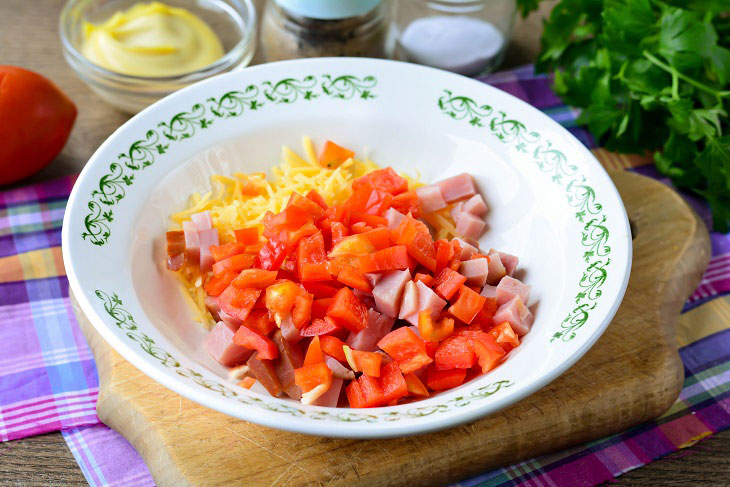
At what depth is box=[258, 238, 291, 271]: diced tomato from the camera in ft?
7.47

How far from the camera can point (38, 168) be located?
9.77ft

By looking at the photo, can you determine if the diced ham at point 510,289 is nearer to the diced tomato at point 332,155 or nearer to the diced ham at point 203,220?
the diced tomato at point 332,155

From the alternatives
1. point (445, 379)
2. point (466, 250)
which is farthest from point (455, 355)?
point (466, 250)

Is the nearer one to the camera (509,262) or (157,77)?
(509,262)

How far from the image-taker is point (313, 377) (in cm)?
Answer: 203

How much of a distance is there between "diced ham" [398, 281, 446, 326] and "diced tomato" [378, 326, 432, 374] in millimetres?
63

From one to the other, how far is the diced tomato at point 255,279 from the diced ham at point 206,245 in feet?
0.64

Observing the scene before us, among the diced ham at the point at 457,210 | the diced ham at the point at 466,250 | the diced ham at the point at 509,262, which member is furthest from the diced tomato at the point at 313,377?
the diced ham at the point at 457,210

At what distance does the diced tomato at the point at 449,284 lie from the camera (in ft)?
7.18

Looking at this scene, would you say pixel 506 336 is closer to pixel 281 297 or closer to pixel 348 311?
pixel 348 311

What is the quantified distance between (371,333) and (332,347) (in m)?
0.12

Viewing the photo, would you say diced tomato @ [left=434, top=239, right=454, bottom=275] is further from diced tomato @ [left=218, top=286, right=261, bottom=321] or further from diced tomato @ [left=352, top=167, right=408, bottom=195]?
diced tomato @ [left=218, top=286, right=261, bottom=321]

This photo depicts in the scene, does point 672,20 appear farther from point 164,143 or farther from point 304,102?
point 164,143

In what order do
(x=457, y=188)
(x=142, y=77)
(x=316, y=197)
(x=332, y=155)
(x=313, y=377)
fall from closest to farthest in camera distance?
(x=313, y=377) → (x=316, y=197) → (x=457, y=188) → (x=332, y=155) → (x=142, y=77)
